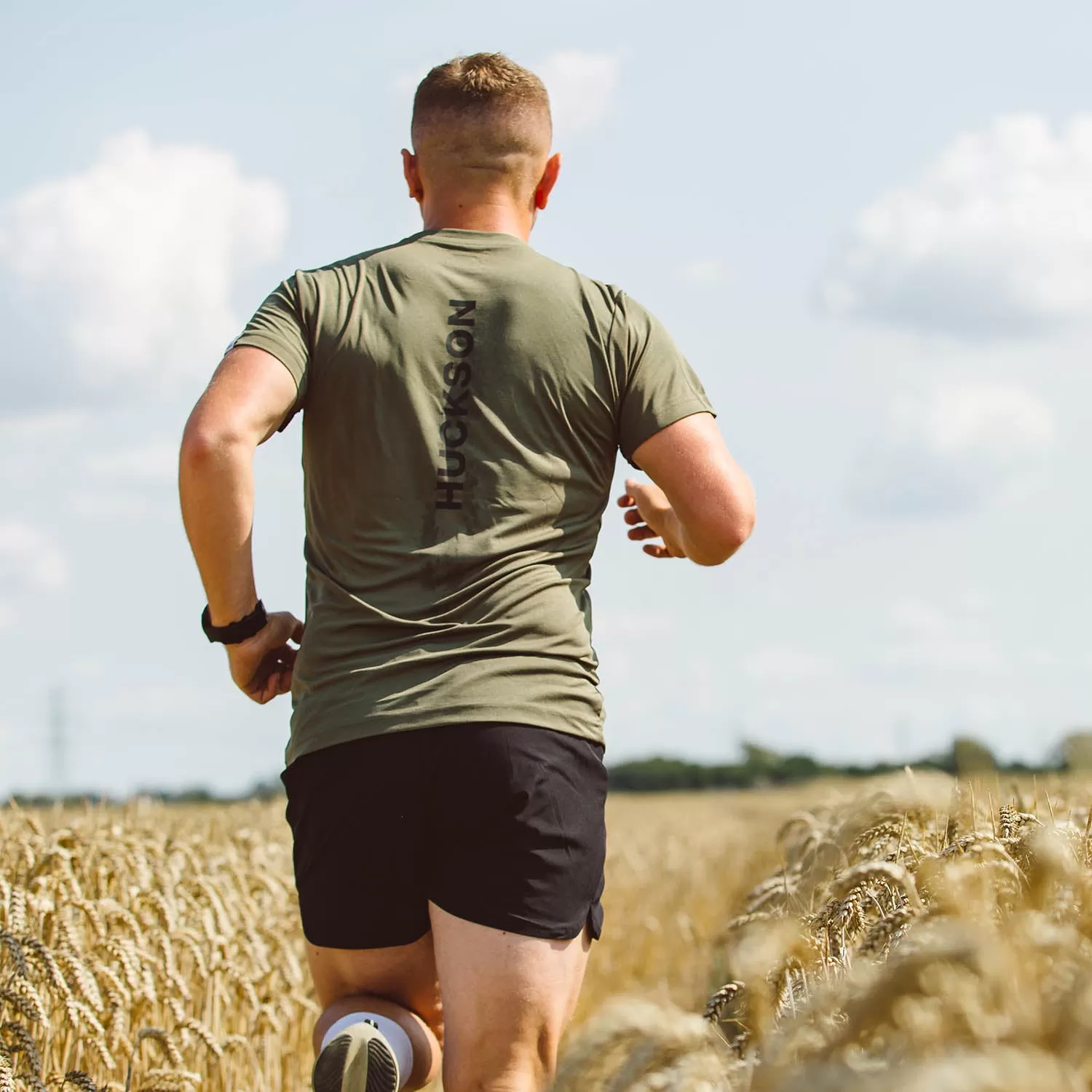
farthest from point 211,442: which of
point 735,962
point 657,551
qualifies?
point 735,962

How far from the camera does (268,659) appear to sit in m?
3.23

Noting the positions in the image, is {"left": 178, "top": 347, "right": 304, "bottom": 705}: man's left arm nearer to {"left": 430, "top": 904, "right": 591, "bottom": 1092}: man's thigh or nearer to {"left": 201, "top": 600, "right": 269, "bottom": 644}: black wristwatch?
{"left": 201, "top": 600, "right": 269, "bottom": 644}: black wristwatch

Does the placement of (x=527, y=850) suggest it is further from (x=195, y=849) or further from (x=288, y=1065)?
(x=195, y=849)

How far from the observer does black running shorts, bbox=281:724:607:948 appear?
275 cm

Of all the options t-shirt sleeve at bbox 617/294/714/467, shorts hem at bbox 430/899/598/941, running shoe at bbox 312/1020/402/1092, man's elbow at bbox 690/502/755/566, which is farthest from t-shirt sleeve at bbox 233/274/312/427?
running shoe at bbox 312/1020/402/1092

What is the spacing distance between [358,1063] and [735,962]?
3.90 ft

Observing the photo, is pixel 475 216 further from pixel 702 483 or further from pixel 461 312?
pixel 702 483

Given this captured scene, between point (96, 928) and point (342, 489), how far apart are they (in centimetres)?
216

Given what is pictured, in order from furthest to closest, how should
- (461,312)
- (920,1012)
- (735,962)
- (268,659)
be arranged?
(268,659) < (461,312) < (735,962) < (920,1012)

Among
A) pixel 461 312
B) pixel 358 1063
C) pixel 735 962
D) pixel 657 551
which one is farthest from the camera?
pixel 657 551

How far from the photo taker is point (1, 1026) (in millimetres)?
3730

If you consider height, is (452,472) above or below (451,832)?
above

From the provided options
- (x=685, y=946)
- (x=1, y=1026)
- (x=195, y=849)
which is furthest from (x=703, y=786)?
(x=1, y=1026)

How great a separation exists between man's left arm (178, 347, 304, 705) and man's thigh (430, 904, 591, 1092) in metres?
0.81
